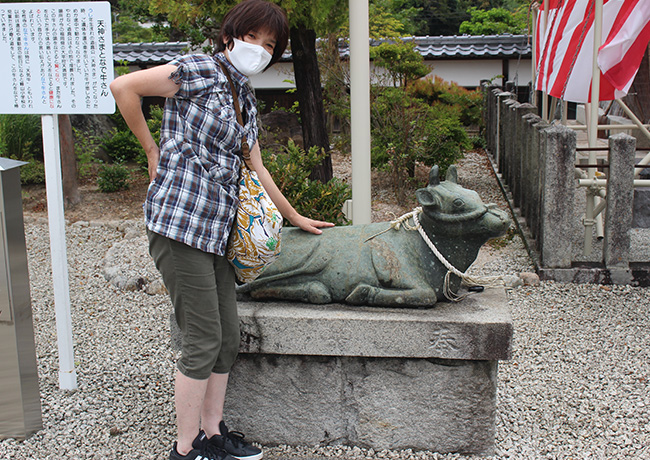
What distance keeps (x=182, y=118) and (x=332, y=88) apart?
7922mm

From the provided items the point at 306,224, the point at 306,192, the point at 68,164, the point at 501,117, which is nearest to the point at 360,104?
the point at 306,192

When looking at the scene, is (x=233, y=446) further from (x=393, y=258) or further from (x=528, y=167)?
(x=528, y=167)

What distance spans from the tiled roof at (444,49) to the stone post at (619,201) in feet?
28.9

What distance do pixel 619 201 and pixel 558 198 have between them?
18.1 inches

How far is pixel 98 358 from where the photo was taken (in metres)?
4.16

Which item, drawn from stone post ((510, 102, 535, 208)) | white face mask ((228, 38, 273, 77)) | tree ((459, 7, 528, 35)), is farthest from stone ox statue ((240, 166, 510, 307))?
tree ((459, 7, 528, 35))

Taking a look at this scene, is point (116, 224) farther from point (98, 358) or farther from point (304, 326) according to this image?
point (304, 326)

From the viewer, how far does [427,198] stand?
2.84 meters

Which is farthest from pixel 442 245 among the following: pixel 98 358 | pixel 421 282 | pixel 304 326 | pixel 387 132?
pixel 387 132

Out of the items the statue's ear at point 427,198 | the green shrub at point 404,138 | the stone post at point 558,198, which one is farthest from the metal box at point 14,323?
the green shrub at point 404,138

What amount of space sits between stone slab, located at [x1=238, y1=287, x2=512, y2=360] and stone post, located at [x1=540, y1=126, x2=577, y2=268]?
2575mm

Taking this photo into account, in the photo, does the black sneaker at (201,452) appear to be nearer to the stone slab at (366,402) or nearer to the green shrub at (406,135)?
the stone slab at (366,402)

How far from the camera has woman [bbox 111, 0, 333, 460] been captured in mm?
2314

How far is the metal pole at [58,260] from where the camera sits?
12.0ft
